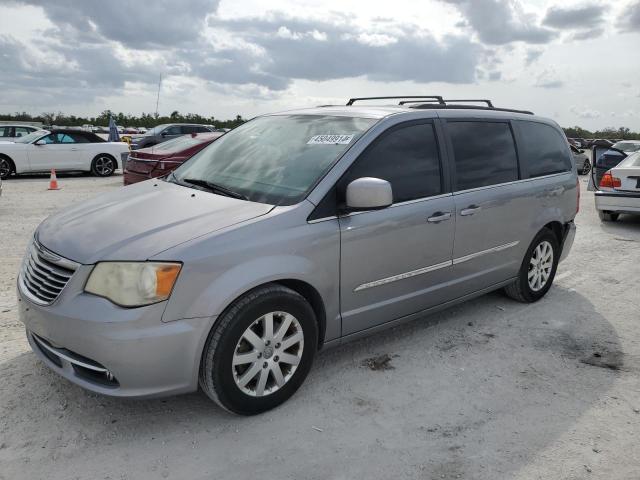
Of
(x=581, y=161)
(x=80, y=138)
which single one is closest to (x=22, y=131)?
(x=80, y=138)

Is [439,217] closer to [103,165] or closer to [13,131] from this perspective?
[103,165]

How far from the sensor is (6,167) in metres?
14.2

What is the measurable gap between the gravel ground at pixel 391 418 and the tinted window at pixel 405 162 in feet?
3.93

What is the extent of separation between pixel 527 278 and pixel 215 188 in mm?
3011

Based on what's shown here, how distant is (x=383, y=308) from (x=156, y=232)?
5.23ft

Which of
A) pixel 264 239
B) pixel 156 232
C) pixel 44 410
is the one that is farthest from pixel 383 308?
pixel 44 410

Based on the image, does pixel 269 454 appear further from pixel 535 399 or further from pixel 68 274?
pixel 535 399

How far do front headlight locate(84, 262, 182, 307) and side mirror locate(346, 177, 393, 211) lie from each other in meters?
1.10

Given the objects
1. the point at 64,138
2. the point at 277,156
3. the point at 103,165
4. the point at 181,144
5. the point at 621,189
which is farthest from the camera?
the point at 103,165

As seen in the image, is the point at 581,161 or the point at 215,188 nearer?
the point at 215,188

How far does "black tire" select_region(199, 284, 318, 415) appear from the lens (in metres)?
2.92

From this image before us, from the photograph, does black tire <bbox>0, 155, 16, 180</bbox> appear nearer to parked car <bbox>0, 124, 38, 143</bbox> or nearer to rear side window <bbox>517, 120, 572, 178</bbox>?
parked car <bbox>0, 124, 38, 143</bbox>

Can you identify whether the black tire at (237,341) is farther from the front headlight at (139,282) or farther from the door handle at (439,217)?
the door handle at (439,217)

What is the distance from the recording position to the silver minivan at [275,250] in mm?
2801
